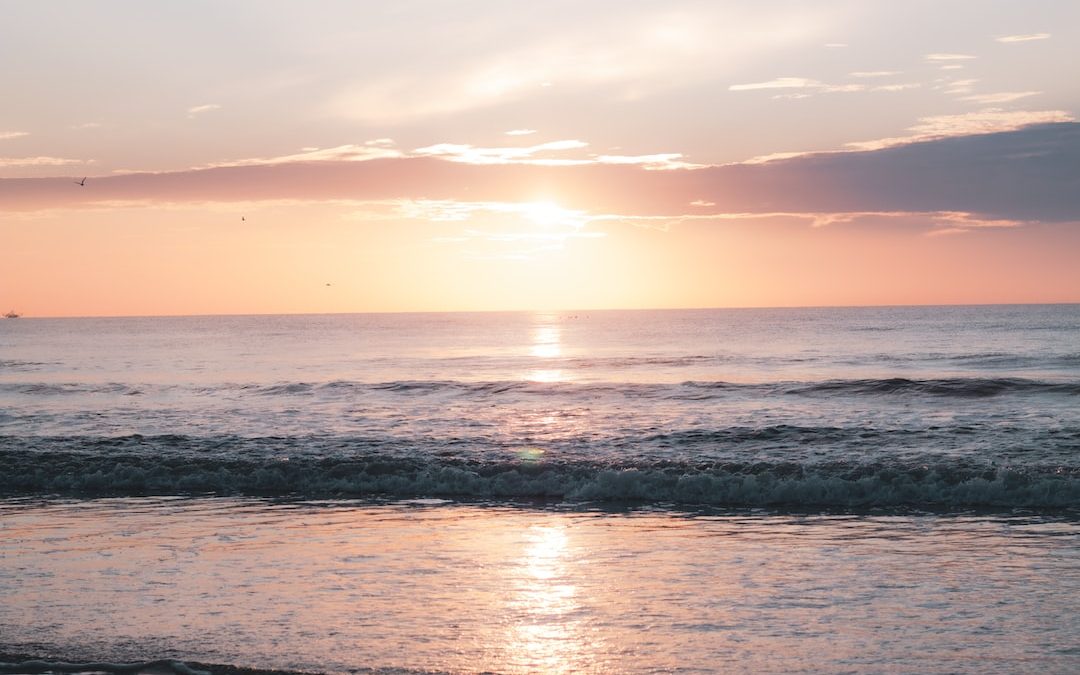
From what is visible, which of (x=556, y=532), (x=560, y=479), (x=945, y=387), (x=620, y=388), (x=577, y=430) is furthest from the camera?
(x=620, y=388)

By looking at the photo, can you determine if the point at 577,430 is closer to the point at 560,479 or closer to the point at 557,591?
the point at 560,479

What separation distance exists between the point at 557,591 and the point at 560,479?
9089 millimetres

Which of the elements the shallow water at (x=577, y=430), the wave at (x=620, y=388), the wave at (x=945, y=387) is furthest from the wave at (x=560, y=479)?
the wave at (x=620, y=388)

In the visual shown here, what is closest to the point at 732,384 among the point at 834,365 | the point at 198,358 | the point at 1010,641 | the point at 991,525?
the point at 834,365

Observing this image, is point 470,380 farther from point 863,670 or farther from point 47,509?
point 863,670

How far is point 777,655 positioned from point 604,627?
1.78 metres

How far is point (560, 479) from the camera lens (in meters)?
20.2

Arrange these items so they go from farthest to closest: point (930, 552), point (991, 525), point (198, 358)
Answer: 1. point (198, 358)
2. point (991, 525)
3. point (930, 552)

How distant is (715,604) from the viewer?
1044 centimetres

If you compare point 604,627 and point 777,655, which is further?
point 604,627

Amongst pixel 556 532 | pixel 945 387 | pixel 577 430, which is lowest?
pixel 945 387

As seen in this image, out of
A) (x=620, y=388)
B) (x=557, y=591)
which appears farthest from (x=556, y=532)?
(x=620, y=388)

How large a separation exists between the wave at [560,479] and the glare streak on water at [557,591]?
2.12 metres

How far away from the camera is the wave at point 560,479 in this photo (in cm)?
1808
